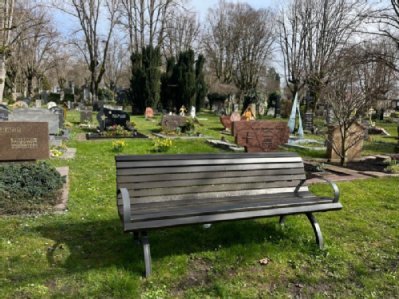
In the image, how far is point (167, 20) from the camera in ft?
126

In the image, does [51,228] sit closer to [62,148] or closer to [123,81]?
[62,148]

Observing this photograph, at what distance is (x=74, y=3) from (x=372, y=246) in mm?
37887

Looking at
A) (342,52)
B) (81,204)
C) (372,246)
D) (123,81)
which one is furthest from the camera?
(123,81)

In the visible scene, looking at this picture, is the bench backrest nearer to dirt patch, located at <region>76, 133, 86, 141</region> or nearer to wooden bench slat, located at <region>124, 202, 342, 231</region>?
wooden bench slat, located at <region>124, 202, 342, 231</region>

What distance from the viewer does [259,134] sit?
8.92 m

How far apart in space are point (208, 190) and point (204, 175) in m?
0.18

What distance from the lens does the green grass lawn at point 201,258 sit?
9.73ft

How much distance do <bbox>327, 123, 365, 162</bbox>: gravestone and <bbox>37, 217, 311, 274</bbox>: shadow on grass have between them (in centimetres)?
592

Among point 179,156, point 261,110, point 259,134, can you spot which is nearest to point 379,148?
point 259,134

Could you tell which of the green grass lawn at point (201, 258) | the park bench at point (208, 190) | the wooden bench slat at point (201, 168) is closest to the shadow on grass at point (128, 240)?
the green grass lawn at point (201, 258)

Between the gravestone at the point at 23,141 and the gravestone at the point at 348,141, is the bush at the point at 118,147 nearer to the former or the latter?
the gravestone at the point at 23,141

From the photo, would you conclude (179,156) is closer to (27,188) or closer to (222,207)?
(222,207)

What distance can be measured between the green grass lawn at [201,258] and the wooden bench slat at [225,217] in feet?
1.57

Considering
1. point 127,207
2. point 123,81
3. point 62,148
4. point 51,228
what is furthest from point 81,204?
point 123,81
